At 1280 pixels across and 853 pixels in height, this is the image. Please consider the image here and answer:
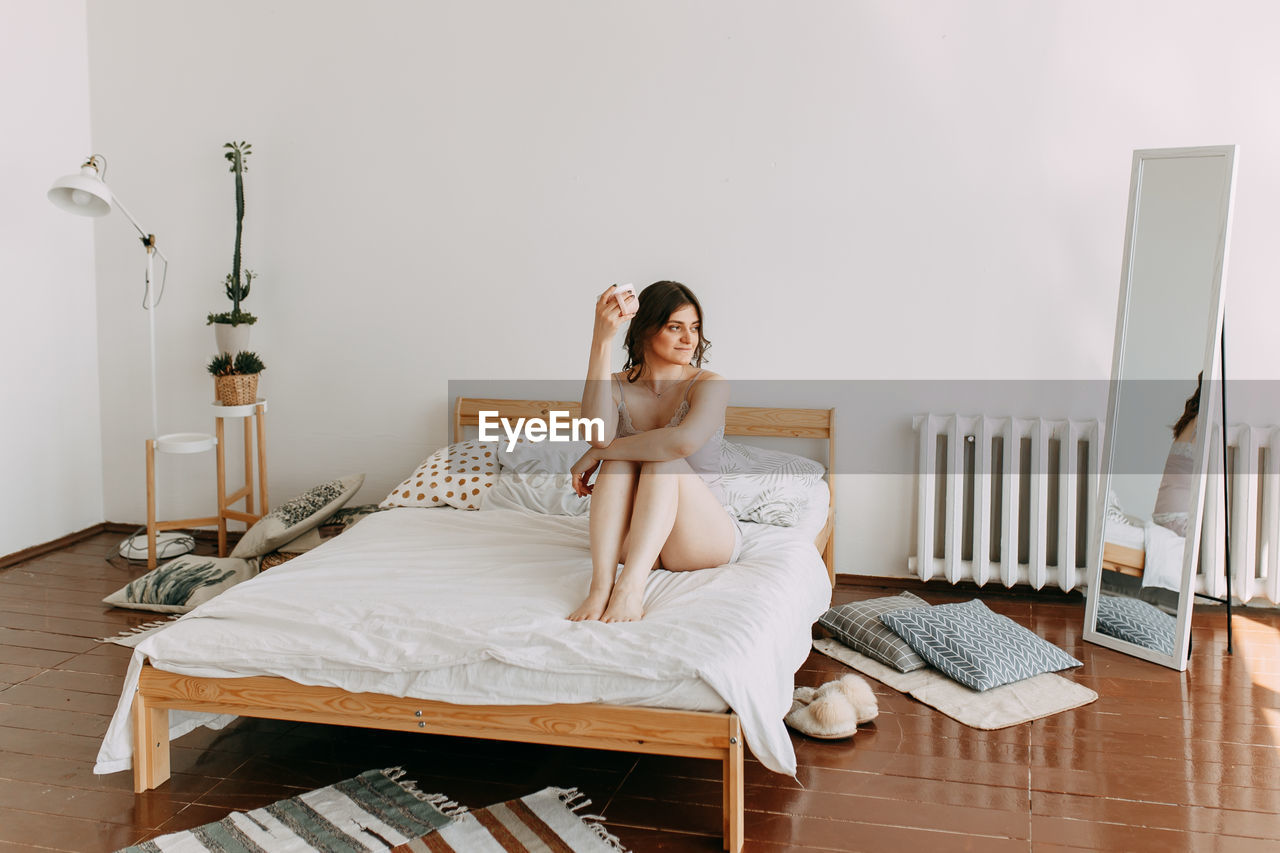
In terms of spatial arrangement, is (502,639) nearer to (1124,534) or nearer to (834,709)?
(834,709)

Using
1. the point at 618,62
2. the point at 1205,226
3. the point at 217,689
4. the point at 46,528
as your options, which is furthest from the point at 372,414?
the point at 1205,226

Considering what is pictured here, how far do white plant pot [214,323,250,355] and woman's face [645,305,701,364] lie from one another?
6.67 feet

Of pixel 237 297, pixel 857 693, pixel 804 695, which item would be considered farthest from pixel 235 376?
pixel 857 693

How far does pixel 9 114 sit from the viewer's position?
3.97m

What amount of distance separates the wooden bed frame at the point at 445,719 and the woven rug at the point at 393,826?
0.16 metres

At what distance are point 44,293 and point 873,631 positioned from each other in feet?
11.4

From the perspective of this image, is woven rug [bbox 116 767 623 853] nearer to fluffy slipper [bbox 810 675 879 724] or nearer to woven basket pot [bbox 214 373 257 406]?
fluffy slipper [bbox 810 675 879 724]

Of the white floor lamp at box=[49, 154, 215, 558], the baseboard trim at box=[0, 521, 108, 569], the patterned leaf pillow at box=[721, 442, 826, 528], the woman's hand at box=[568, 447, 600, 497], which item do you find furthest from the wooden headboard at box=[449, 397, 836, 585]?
the baseboard trim at box=[0, 521, 108, 569]

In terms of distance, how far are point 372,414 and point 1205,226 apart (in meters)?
3.05

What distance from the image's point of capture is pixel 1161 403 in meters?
3.17

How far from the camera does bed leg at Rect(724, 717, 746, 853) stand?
1.99m

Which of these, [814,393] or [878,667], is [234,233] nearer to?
[814,393]

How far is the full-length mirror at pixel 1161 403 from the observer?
3.04 meters

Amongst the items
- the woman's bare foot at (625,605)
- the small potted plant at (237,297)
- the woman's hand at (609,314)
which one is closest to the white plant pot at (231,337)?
the small potted plant at (237,297)
